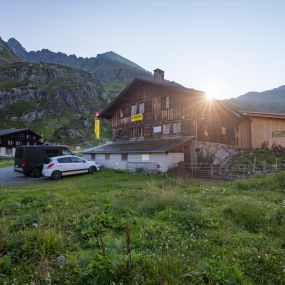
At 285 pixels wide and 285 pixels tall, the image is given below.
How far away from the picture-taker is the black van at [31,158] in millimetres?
21438

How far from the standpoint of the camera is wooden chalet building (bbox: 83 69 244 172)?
74.4 ft

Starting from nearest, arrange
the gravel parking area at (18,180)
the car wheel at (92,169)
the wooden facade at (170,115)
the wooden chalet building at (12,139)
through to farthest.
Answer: the gravel parking area at (18,180) < the car wheel at (92,169) < the wooden facade at (170,115) < the wooden chalet building at (12,139)

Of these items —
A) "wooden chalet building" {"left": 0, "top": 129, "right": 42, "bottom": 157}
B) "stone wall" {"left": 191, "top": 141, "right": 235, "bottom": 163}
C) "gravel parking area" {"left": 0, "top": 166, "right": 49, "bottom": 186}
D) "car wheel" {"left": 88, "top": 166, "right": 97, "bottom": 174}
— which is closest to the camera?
"gravel parking area" {"left": 0, "top": 166, "right": 49, "bottom": 186}

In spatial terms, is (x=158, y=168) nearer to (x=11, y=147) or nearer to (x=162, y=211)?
(x=162, y=211)

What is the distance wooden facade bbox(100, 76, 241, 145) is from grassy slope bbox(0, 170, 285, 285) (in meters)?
16.8

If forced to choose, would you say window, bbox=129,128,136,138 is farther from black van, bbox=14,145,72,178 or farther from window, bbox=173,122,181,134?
black van, bbox=14,145,72,178

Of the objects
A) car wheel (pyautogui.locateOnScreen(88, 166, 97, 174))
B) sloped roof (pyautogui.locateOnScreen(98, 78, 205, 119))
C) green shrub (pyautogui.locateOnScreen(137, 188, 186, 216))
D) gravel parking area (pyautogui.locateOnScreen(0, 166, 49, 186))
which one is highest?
sloped roof (pyautogui.locateOnScreen(98, 78, 205, 119))

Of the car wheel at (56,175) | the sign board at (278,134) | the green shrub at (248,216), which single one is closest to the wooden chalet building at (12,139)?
the car wheel at (56,175)

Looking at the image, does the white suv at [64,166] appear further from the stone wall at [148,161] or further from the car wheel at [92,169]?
the stone wall at [148,161]

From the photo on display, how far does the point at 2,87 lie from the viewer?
111000 mm

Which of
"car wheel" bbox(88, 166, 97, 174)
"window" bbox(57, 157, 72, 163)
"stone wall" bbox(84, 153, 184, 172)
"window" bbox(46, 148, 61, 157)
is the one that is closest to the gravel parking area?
"window" bbox(57, 157, 72, 163)

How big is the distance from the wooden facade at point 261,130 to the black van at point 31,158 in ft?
71.6

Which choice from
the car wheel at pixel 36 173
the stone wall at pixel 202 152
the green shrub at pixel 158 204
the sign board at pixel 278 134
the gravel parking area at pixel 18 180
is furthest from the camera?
the sign board at pixel 278 134

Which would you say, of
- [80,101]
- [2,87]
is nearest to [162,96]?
[80,101]
